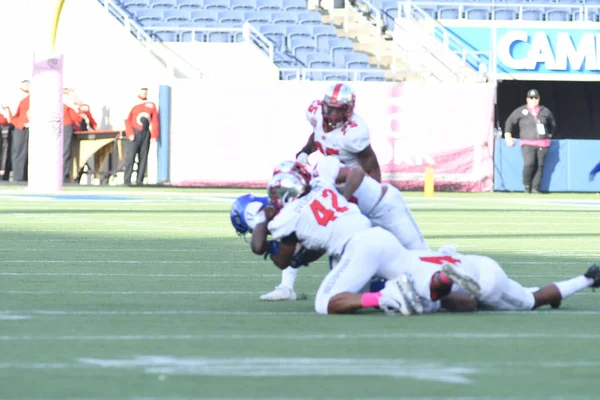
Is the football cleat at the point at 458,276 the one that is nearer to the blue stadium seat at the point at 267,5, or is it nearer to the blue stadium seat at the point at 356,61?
the blue stadium seat at the point at 356,61

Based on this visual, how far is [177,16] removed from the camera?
96.1ft

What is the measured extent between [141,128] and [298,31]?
5.40 meters

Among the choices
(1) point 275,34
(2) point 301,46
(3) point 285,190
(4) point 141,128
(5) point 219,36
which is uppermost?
(1) point 275,34

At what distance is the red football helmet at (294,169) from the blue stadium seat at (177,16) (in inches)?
871

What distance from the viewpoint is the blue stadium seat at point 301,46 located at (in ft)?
94.6

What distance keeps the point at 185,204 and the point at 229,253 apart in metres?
8.21

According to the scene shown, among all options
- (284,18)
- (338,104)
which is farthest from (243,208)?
(284,18)

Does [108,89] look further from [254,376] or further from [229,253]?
[254,376]

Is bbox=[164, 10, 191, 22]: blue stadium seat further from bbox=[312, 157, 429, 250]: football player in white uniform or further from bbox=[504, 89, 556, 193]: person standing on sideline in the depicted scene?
bbox=[312, 157, 429, 250]: football player in white uniform

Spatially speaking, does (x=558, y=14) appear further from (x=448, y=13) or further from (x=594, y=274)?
(x=594, y=274)

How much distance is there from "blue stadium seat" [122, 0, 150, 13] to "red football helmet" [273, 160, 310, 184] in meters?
22.3

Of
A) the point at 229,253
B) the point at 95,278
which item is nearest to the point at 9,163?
the point at 229,253

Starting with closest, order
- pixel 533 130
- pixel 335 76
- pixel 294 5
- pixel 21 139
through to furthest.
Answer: pixel 533 130
pixel 21 139
pixel 335 76
pixel 294 5

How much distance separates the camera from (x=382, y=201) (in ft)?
26.3
